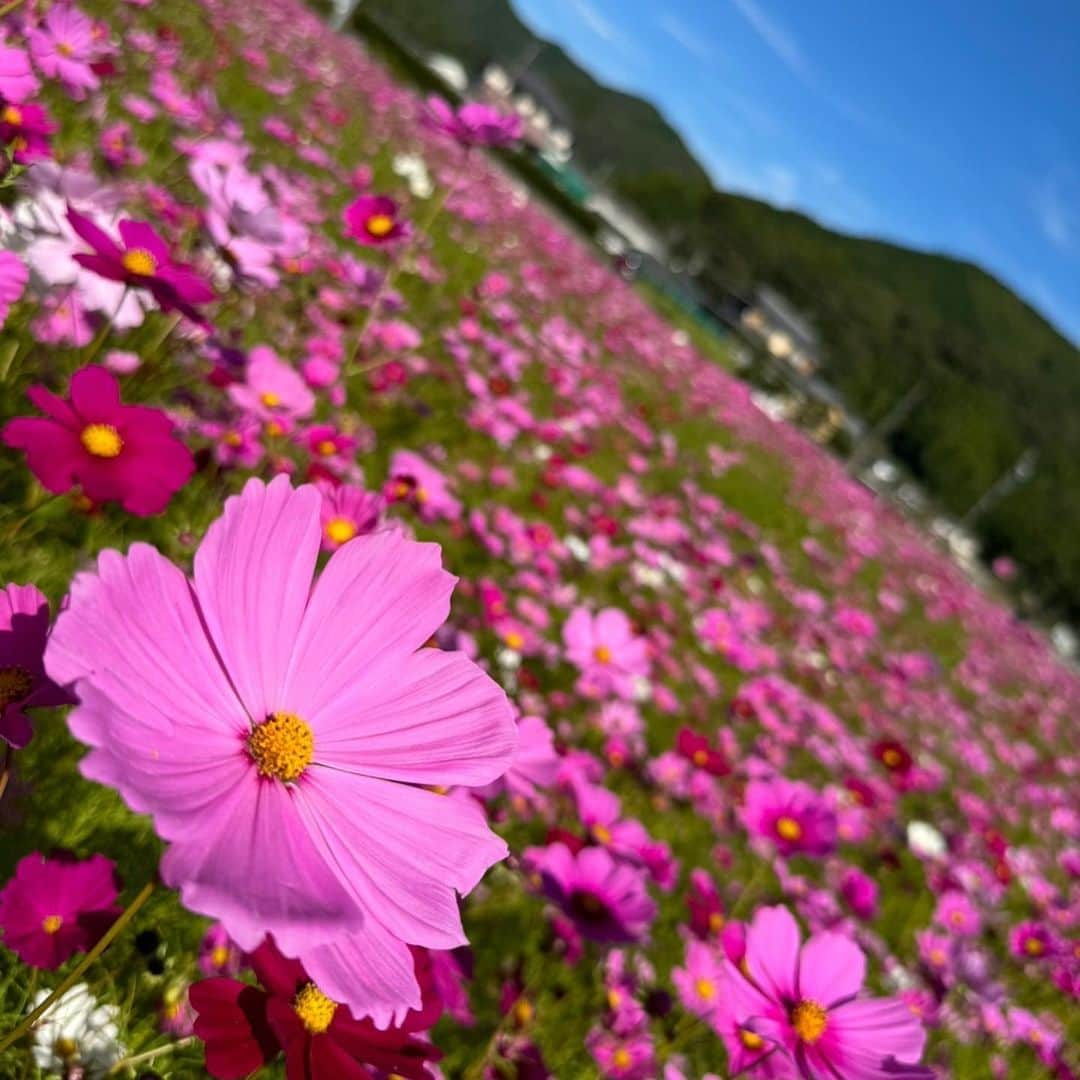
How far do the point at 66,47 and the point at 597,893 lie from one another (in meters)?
1.77

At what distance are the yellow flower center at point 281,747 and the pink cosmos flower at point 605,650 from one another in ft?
4.66

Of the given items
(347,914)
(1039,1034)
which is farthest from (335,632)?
(1039,1034)

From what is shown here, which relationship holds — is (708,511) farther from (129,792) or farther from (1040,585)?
(1040,585)

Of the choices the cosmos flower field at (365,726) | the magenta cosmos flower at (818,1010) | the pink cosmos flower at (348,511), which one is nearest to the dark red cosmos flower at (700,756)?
the cosmos flower field at (365,726)

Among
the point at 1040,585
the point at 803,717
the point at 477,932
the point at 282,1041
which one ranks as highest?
the point at 1040,585

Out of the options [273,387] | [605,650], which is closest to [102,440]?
[273,387]

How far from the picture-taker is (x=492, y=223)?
6.70m

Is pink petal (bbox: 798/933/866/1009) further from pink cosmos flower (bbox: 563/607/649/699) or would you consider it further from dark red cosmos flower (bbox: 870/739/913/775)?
dark red cosmos flower (bbox: 870/739/913/775)

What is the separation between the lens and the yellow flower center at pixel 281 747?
555mm

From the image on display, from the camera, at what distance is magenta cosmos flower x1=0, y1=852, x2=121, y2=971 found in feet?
2.28

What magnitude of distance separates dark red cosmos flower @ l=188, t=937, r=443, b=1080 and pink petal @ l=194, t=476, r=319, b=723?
0.64ft

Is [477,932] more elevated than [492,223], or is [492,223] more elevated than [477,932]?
[492,223]

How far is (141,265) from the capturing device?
38.9 inches

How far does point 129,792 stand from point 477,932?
1.23m
